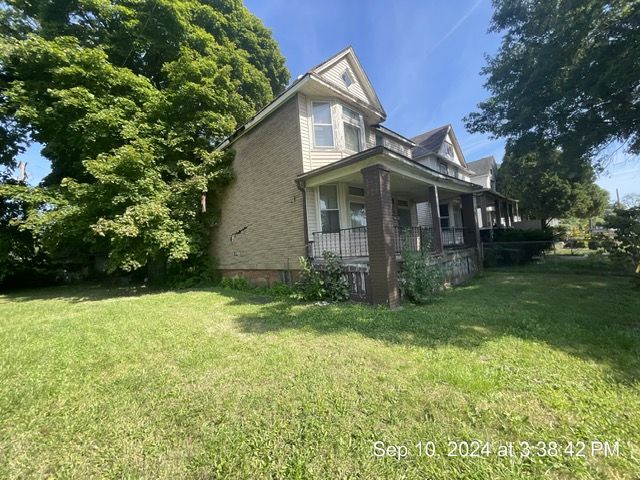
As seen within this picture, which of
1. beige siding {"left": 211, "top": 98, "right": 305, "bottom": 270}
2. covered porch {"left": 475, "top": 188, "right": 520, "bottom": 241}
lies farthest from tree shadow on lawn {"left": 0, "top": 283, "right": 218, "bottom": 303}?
covered porch {"left": 475, "top": 188, "right": 520, "bottom": 241}

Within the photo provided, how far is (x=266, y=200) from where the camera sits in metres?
9.99

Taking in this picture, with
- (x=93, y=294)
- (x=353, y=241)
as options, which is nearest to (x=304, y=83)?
(x=353, y=241)

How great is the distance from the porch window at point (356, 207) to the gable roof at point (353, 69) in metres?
3.71

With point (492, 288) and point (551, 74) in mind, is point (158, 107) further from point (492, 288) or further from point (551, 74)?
point (551, 74)

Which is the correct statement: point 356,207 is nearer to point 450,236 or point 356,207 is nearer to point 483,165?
point 450,236

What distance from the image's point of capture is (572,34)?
855cm

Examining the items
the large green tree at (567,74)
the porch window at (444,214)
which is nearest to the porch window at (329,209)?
the large green tree at (567,74)

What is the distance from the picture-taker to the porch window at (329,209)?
8883 mm

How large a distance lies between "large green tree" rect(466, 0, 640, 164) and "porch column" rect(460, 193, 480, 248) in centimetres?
322

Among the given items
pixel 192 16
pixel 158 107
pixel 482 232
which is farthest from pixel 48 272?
pixel 482 232

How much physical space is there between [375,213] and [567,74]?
29.2 feet

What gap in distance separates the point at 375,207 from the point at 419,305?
103 inches

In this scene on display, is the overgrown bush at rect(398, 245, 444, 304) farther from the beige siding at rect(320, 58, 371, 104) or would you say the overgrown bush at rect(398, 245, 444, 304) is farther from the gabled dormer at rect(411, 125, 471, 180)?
the gabled dormer at rect(411, 125, 471, 180)

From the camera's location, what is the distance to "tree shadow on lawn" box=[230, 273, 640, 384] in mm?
3783
